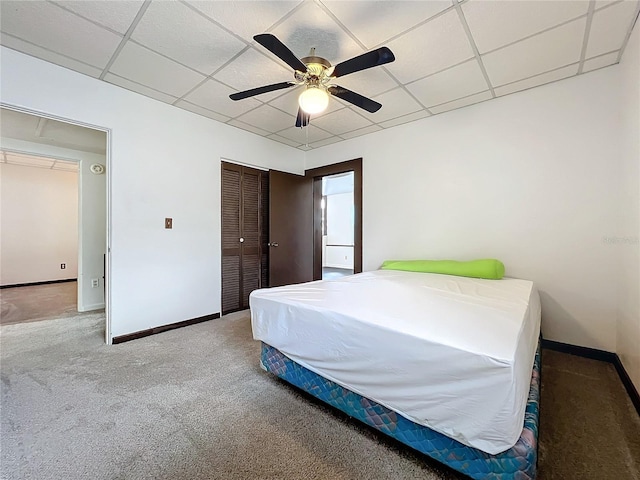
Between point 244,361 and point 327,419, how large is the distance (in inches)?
39.0

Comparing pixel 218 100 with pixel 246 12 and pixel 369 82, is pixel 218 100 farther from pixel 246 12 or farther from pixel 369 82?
pixel 369 82

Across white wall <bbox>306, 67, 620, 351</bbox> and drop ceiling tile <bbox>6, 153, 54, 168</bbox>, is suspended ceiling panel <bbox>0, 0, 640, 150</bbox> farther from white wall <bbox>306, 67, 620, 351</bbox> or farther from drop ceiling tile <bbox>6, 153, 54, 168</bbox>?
drop ceiling tile <bbox>6, 153, 54, 168</bbox>

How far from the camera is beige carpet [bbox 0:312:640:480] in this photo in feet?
3.95

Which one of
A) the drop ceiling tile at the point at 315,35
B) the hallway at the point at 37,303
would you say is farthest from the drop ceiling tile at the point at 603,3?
the hallway at the point at 37,303

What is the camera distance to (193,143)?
3.27 metres

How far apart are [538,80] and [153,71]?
3.53 meters

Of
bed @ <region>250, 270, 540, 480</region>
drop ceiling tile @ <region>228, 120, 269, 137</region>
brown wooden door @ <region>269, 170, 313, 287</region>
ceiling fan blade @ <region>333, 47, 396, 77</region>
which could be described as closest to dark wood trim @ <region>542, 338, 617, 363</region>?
bed @ <region>250, 270, 540, 480</region>

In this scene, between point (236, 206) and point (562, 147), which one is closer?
point (562, 147)

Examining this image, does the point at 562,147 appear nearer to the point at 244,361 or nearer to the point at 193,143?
the point at 244,361

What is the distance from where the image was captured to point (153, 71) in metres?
2.41

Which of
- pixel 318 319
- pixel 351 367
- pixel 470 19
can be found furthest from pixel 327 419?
pixel 470 19

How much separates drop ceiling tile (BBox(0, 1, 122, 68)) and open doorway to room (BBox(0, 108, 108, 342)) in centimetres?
66

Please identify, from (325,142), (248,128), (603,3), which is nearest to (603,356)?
(603,3)

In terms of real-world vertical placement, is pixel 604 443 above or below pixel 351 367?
below
